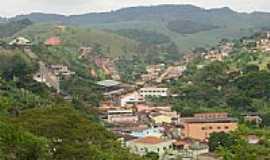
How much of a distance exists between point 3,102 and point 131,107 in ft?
A: 79.8

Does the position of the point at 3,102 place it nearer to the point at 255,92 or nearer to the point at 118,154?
the point at 118,154

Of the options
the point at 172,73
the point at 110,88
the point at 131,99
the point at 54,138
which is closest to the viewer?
the point at 54,138

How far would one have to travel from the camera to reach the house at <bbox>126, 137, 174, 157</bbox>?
102ft

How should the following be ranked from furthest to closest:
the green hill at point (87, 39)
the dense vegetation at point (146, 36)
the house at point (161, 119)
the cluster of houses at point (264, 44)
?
the dense vegetation at point (146, 36), the green hill at point (87, 39), the cluster of houses at point (264, 44), the house at point (161, 119)

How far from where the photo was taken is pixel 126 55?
9338 centimetres

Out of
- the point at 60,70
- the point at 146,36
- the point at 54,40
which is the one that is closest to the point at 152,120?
the point at 60,70

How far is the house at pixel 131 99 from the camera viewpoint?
51.2 meters

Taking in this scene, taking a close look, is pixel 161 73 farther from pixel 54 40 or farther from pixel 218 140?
pixel 218 140

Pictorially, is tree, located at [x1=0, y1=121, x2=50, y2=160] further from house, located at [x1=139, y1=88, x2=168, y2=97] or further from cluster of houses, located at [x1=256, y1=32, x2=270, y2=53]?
cluster of houses, located at [x1=256, y1=32, x2=270, y2=53]

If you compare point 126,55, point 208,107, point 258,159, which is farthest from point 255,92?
point 126,55

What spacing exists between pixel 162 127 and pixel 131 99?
13.2m

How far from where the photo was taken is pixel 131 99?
52406 mm

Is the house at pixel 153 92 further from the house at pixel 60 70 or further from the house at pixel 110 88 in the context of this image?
the house at pixel 60 70

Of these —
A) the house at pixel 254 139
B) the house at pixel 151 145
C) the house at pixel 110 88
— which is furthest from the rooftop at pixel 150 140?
the house at pixel 110 88
